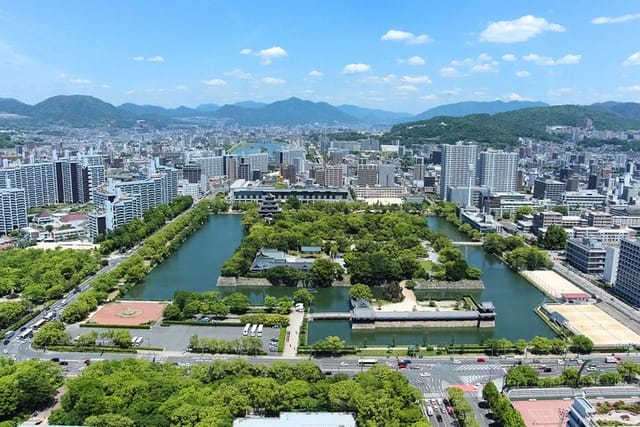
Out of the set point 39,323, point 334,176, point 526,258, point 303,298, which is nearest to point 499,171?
point 334,176

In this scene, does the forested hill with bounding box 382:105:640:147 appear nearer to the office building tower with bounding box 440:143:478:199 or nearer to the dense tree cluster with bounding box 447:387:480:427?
the office building tower with bounding box 440:143:478:199

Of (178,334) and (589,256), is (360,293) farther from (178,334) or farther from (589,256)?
(589,256)

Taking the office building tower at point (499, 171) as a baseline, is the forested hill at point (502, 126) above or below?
above

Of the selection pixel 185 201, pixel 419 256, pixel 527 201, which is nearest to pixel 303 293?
pixel 419 256

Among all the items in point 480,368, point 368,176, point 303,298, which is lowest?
point 480,368

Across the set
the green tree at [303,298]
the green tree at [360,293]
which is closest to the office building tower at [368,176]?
the green tree at [360,293]

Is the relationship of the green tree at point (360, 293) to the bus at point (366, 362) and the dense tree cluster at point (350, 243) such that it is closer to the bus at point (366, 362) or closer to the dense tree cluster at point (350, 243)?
the dense tree cluster at point (350, 243)
